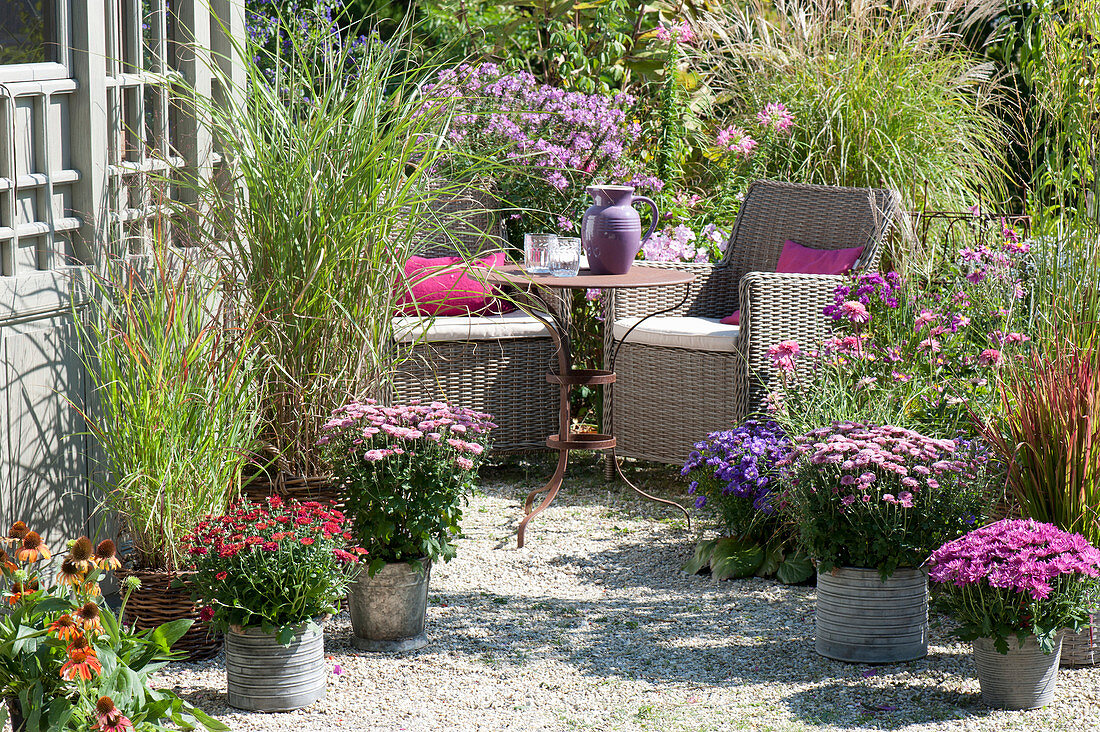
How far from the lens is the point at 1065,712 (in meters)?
2.62

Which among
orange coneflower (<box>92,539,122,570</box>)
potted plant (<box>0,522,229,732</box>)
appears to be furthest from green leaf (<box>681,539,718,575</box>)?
orange coneflower (<box>92,539,122,570</box>)

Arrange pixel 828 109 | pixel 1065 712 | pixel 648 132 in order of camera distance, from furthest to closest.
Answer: pixel 648 132 < pixel 828 109 < pixel 1065 712

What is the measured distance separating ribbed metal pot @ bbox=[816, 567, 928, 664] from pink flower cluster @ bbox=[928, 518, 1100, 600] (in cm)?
23

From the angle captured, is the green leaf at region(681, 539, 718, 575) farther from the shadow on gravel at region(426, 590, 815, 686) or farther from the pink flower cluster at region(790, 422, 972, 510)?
the pink flower cluster at region(790, 422, 972, 510)

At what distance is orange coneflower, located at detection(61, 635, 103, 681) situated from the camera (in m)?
2.10

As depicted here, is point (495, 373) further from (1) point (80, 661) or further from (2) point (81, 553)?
(1) point (80, 661)

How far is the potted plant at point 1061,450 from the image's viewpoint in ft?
9.14

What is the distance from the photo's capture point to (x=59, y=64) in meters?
2.97

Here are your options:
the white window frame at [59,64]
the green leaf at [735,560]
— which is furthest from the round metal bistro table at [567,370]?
the white window frame at [59,64]

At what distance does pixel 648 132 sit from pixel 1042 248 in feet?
10.3

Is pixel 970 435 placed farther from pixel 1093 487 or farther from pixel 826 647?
pixel 826 647

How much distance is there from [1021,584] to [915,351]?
1.30 m

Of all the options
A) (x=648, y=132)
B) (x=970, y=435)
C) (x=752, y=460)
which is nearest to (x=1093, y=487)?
(x=970, y=435)

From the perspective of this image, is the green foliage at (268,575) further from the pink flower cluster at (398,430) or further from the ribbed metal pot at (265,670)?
the pink flower cluster at (398,430)
